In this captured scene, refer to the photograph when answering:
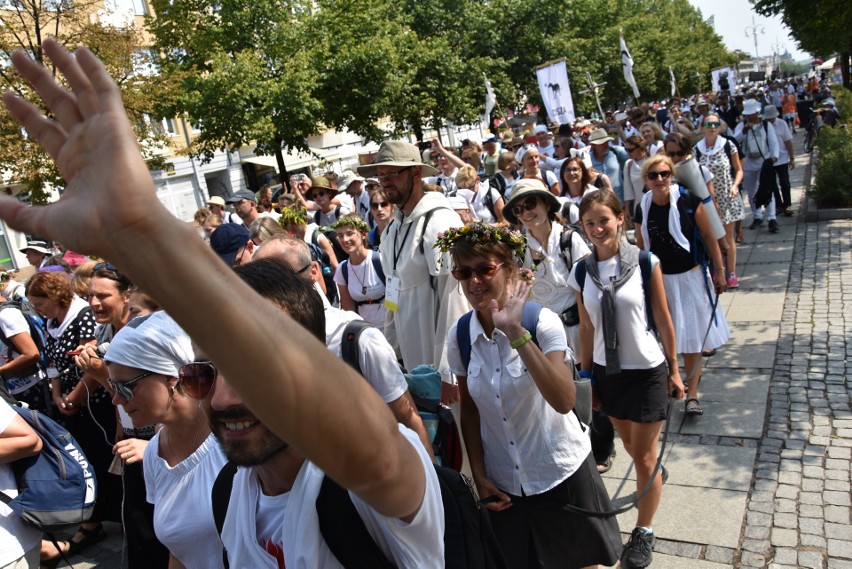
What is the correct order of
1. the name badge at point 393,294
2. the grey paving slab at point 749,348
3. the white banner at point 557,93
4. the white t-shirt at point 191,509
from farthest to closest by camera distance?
the white banner at point 557,93
the grey paving slab at point 749,348
the name badge at point 393,294
the white t-shirt at point 191,509

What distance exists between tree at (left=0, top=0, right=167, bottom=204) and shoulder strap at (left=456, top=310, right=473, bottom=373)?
1320cm

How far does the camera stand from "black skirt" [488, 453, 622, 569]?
308 cm

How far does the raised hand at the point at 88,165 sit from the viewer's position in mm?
893

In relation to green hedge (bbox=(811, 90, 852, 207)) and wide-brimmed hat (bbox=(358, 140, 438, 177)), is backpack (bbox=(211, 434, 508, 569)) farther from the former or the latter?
green hedge (bbox=(811, 90, 852, 207))

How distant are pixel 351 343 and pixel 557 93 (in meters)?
13.0

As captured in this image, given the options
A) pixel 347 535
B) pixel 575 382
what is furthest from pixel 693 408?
pixel 347 535

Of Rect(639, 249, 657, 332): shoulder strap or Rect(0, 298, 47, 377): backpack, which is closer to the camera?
Rect(639, 249, 657, 332): shoulder strap

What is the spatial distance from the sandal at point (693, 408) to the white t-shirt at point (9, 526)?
4.45 metres

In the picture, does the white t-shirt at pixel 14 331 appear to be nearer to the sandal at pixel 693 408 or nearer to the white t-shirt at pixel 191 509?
the white t-shirt at pixel 191 509

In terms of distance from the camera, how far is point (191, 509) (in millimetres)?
2430

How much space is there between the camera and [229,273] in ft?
3.03

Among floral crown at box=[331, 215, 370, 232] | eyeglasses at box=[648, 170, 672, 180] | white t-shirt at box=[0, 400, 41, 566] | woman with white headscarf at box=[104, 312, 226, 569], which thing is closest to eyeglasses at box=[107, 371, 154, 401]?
woman with white headscarf at box=[104, 312, 226, 569]

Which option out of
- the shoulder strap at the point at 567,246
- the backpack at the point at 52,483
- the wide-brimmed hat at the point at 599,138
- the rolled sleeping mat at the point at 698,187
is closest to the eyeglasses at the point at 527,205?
the shoulder strap at the point at 567,246

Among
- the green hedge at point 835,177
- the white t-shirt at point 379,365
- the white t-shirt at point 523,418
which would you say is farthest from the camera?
the green hedge at point 835,177
